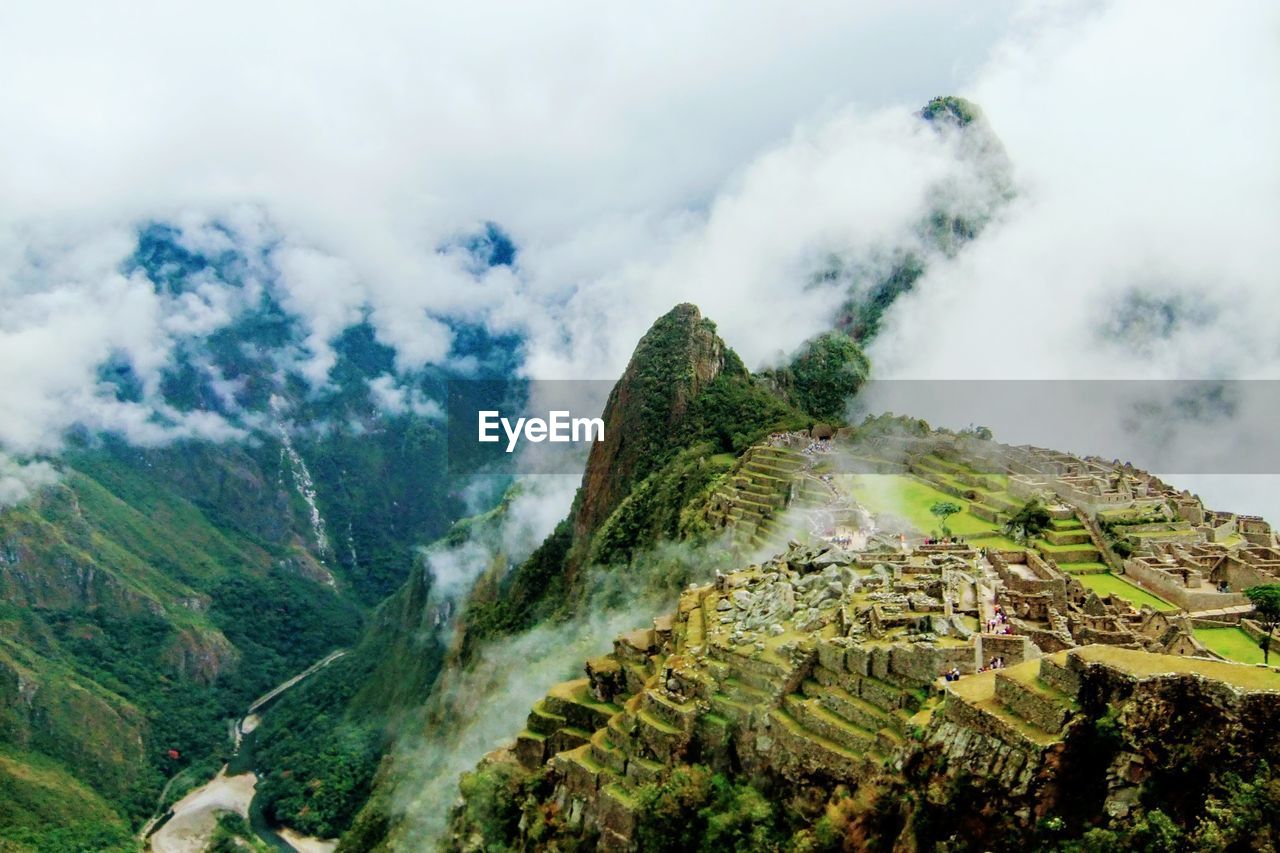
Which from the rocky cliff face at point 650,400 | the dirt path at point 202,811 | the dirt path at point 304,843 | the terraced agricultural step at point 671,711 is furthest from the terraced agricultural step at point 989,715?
the dirt path at point 202,811

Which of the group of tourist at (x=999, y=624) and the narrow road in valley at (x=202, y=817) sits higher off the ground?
the group of tourist at (x=999, y=624)

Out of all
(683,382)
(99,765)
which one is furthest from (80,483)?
(683,382)

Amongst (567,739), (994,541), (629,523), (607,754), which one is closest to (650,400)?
(629,523)

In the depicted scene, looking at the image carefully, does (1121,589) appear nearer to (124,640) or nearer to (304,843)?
(304,843)

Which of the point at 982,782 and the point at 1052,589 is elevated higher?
the point at 1052,589

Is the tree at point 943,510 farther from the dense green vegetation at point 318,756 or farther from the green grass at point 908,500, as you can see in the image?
the dense green vegetation at point 318,756

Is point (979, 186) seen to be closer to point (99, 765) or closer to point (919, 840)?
point (99, 765)

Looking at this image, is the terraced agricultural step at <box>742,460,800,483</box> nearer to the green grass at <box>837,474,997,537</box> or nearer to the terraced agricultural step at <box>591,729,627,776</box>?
the green grass at <box>837,474,997,537</box>
